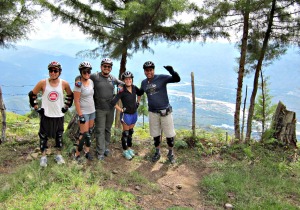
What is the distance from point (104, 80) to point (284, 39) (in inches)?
259

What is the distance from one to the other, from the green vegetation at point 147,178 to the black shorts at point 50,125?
0.71 m

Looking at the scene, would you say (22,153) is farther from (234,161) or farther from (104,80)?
(234,161)

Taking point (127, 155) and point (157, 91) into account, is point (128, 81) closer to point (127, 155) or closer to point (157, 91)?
point (157, 91)

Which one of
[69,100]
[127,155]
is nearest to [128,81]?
[69,100]

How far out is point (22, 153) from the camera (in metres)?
6.68

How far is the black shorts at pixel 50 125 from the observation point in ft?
18.0

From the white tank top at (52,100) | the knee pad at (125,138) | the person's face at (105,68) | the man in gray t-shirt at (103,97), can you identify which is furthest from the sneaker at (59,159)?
the person's face at (105,68)

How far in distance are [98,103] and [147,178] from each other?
1.97m

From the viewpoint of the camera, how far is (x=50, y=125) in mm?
5531

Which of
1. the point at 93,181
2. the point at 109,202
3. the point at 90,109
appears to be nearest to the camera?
the point at 109,202

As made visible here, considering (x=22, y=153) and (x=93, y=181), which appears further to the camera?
(x=22, y=153)

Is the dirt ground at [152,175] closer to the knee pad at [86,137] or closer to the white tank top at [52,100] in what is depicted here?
the knee pad at [86,137]

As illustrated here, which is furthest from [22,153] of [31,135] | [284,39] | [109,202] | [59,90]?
[284,39]

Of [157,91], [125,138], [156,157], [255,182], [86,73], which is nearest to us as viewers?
[86,73]
